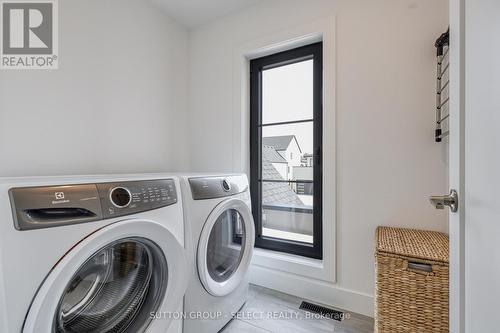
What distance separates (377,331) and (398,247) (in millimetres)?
426

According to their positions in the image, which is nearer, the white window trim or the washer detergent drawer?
the washer detergent drawer

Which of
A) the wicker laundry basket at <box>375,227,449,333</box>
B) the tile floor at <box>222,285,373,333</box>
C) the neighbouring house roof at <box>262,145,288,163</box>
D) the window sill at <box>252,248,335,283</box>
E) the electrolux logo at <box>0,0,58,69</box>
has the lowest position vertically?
the tile floor at <box>222,285,373,333</box>

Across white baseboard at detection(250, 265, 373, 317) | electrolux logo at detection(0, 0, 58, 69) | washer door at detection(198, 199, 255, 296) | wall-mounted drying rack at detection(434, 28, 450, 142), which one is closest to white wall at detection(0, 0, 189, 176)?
electrolux logo at detection(0, 0, 58, 69)

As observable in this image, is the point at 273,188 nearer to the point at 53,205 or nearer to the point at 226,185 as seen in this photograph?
the point at 226,185

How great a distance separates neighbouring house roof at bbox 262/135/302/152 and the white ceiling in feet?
3.59

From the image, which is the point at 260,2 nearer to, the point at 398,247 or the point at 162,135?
the point at 162,135

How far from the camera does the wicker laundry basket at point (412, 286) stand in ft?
3.05

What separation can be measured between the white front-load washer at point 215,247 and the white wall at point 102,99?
0.85 meters

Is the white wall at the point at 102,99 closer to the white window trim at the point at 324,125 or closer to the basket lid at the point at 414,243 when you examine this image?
the white window trim at the point at 324,125

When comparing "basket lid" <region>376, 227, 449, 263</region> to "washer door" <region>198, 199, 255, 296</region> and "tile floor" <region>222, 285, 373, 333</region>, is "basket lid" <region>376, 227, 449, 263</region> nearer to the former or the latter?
"tile floor" <region>222, 285, 373, 333</region>

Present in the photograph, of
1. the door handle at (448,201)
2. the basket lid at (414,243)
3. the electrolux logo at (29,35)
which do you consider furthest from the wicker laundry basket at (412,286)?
the electrolux logo at (29,35)

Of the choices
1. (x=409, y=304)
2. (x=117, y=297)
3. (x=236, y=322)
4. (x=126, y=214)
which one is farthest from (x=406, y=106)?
(x=117, y=297)

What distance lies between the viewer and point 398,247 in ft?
3.39
